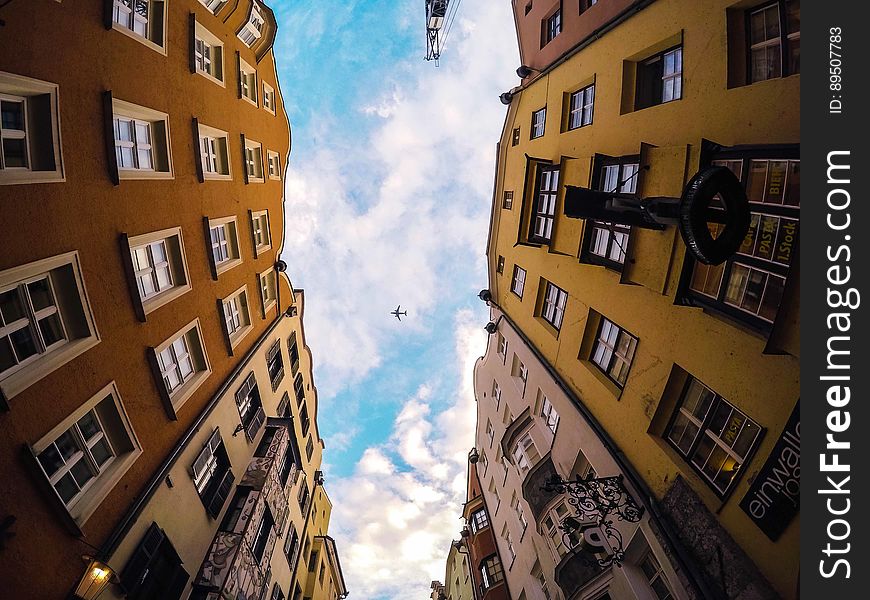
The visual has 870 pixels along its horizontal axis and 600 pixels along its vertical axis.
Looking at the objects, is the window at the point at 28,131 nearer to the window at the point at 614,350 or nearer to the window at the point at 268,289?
the window at the point at 268,289

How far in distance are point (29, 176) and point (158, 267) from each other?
4.96m

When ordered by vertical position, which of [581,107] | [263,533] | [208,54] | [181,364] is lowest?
[263,533]

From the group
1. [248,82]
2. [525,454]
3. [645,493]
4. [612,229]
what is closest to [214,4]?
[248,82]

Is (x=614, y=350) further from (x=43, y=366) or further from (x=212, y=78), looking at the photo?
(x=212, y=78)

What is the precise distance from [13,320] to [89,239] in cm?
259

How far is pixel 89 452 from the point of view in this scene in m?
9.20

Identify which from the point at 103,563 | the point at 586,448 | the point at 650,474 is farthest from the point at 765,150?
the point at 103,563

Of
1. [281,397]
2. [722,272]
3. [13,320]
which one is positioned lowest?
[281,397]

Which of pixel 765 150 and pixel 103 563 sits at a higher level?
pixel 765 150

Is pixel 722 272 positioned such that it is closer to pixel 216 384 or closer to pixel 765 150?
pixel 765 150

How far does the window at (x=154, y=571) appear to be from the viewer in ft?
32.8

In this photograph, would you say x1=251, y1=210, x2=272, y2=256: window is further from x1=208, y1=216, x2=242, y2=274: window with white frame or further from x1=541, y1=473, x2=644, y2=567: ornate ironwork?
x1=541, y1=473, x2=644, y2=567: ornate ironwork

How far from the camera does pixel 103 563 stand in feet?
28.8

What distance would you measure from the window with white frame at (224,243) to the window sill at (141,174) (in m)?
2.74
